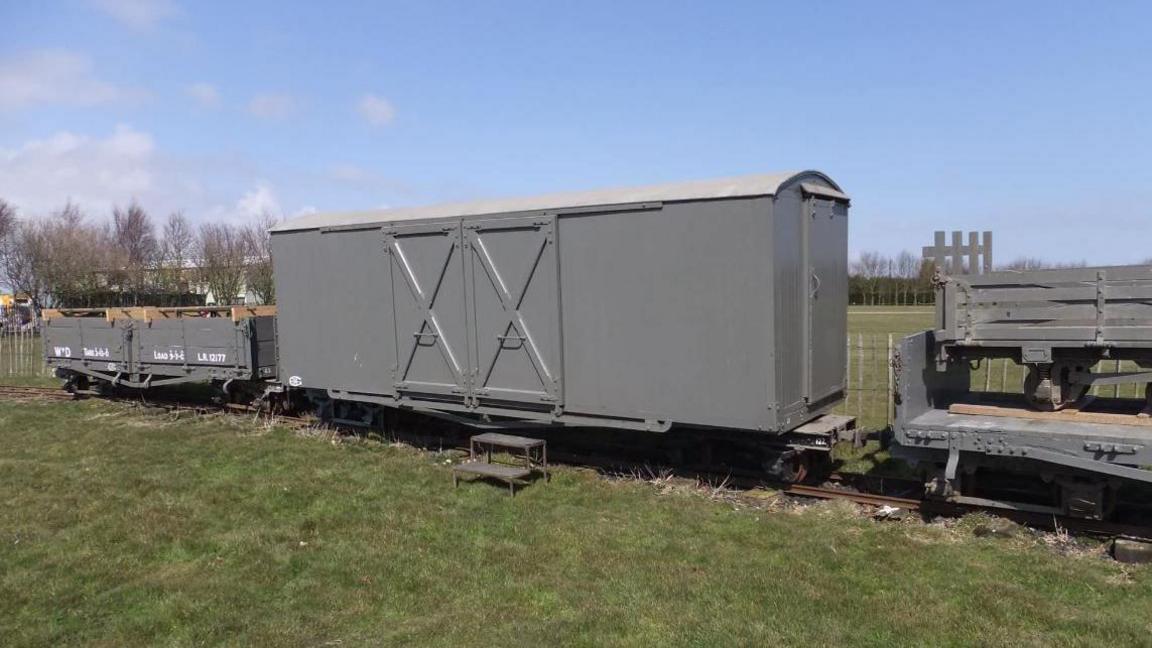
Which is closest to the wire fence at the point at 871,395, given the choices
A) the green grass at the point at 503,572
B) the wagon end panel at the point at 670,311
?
the wagon end panel at the point at 670,311

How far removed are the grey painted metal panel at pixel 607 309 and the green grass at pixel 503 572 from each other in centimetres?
107

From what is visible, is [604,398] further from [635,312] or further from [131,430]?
[131,430]

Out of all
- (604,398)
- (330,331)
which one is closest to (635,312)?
(604,398)

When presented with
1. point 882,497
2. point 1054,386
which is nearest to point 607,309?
point 882,497

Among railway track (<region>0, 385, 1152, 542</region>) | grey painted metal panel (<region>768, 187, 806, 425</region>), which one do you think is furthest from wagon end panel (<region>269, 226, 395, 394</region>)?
grey painted metal panel (<region>768, 187, 806, 425</region>)

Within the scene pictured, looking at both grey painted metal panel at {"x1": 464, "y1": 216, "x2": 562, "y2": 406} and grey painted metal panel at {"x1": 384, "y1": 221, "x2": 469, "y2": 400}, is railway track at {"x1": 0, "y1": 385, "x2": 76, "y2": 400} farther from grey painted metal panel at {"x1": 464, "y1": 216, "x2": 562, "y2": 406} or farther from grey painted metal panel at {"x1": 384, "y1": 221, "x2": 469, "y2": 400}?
grey painted metal panel at {"x1": 464, "y1": 216, "x2": 562, "y2": 406}

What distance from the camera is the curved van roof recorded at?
7066 mm

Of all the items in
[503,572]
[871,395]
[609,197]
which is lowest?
[503,572]

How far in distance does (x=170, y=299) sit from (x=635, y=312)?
3934 centimetres

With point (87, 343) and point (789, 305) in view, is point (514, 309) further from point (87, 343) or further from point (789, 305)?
point (87, 343)

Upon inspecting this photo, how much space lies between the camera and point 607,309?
25.9 feet

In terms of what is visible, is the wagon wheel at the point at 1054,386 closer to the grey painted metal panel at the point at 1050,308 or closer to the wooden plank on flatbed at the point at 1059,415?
the wooden plank on flatbed at the point at 1059,415

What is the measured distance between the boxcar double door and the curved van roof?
0.62 ft

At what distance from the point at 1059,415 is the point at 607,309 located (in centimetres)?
425
